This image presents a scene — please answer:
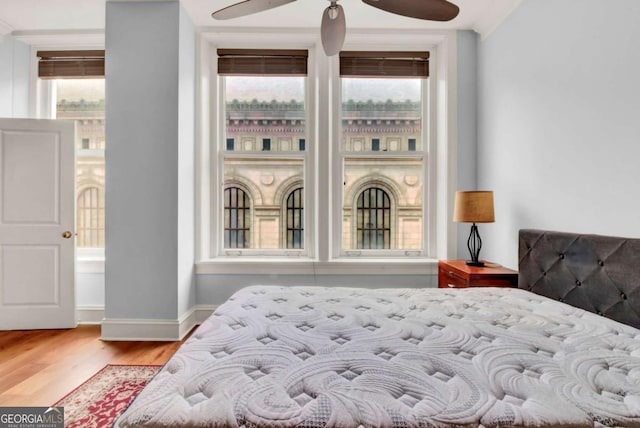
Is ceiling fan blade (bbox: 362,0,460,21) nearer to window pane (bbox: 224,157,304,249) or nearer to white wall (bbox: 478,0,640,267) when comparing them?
white wall (bbox: 478,0,640,267)

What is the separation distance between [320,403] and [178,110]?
271 centimetres

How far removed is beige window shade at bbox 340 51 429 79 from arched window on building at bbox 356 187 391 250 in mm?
1127

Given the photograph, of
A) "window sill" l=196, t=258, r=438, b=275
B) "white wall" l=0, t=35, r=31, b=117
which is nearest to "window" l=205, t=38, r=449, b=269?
"window sill" l=196, t=258, r=438, b=275

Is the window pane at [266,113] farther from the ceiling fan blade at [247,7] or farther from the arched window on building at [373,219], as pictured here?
the ceiling fan blade at [247,7]

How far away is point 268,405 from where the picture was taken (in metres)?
0.85

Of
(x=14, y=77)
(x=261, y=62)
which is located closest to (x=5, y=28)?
(x=14, y=77)

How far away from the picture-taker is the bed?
0.82m

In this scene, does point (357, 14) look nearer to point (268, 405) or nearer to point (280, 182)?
point (280, 182)

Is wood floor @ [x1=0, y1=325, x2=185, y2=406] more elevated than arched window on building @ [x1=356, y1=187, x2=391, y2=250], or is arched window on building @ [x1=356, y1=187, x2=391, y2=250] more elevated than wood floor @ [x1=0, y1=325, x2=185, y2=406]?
arched window on building @ [x1=356, y1=187, x2=391, y2=250]

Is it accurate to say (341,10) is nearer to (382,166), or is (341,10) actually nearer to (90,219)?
(382,166)

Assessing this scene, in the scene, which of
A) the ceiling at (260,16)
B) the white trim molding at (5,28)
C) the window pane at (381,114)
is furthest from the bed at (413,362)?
the white trim molding at (5,28)

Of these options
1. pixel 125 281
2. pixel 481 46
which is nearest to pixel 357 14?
pixel 481 46

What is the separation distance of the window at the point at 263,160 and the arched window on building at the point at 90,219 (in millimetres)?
1238

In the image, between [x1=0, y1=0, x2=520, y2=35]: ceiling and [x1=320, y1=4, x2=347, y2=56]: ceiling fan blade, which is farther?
[x1=0, y1=0, x2=520, y2=35]: ceiling
